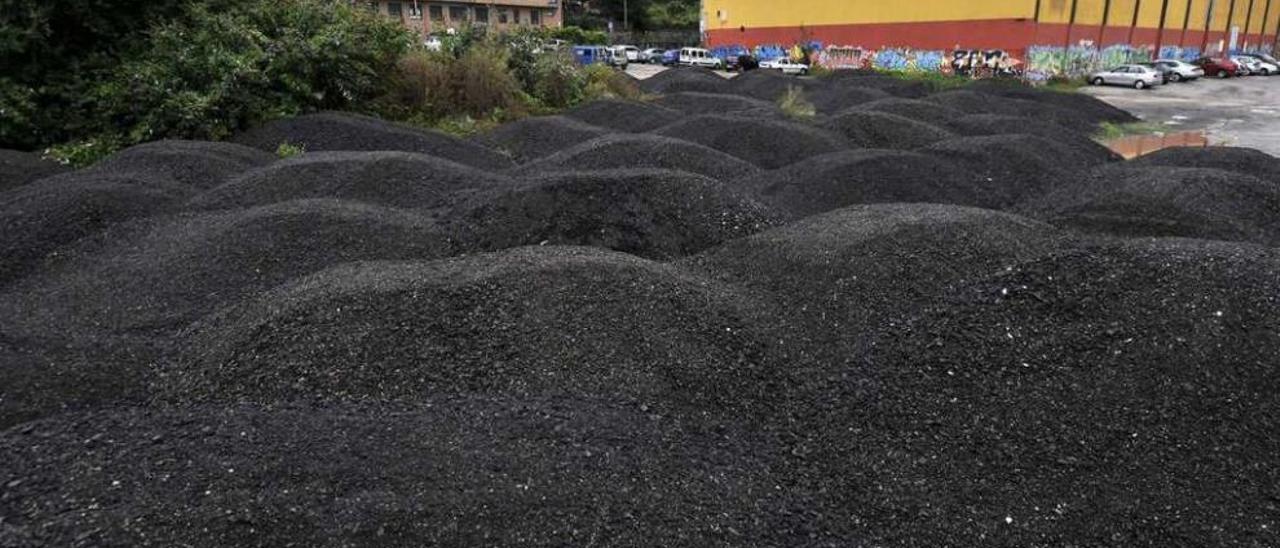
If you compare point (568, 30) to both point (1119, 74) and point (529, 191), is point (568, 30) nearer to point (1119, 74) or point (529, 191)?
point (1119, 74)

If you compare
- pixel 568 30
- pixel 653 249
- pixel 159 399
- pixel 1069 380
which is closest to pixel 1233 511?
pixel 1069 380

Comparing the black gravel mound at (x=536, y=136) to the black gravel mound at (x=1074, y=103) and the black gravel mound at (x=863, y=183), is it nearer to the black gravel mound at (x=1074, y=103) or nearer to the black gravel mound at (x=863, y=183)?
the black gravel mound at (x=863, y=183)

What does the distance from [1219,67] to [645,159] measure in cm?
4839

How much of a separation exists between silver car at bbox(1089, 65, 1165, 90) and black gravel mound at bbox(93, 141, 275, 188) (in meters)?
39.8

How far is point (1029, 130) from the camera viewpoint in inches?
616

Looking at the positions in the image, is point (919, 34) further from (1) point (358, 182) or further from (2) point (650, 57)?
(1) point (358, 182)

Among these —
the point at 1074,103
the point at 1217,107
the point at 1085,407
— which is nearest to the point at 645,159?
the point at 1085,407

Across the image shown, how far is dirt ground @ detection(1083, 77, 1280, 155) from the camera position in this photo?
20.3 m

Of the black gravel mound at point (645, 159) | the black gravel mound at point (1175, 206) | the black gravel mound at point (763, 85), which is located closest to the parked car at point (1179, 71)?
the black gravel mound at point (763, 85)

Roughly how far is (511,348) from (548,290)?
0.69 m

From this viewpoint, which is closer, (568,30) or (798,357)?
(798,357)

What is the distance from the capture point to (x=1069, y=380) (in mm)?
4711

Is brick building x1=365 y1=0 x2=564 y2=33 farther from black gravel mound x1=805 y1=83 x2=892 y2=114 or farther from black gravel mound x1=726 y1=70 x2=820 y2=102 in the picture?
black gravel mound x1=805 y1=83 x2=892 y2=114

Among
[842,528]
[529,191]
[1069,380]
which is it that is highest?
[529,191]
